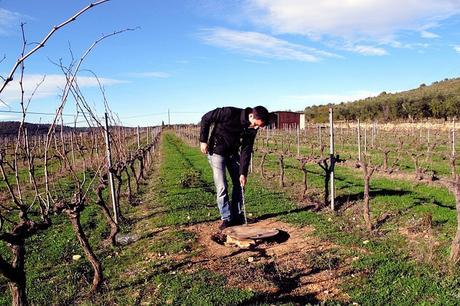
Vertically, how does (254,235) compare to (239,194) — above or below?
below

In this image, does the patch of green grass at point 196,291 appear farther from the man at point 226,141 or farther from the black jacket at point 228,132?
the black jacket at point 228,132

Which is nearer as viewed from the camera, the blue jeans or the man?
the man

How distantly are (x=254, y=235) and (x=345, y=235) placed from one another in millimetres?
1577

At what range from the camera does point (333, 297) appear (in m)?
4.66

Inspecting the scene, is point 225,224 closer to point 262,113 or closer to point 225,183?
point 225,183

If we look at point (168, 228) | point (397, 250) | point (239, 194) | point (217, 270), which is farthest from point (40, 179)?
point (397, 250)

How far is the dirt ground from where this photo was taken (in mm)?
4820

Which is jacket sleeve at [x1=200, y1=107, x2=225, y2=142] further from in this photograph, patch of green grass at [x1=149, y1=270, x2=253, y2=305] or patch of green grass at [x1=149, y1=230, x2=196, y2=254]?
patch of green grass at [x1=149, y1=270, x2=253, y2=305]

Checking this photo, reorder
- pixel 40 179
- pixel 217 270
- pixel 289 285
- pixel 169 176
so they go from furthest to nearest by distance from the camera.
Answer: pixel 40 179, pixel 169 176, pixel 217 270, pixel 289 285

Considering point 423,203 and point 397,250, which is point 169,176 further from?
point 397,250

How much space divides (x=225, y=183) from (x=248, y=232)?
39.3 inches

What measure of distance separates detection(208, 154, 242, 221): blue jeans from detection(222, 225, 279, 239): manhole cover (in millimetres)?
436

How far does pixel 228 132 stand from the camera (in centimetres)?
716

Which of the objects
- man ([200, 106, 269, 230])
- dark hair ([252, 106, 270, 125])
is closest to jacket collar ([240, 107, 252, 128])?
man ([200, 106, 269, 230])
